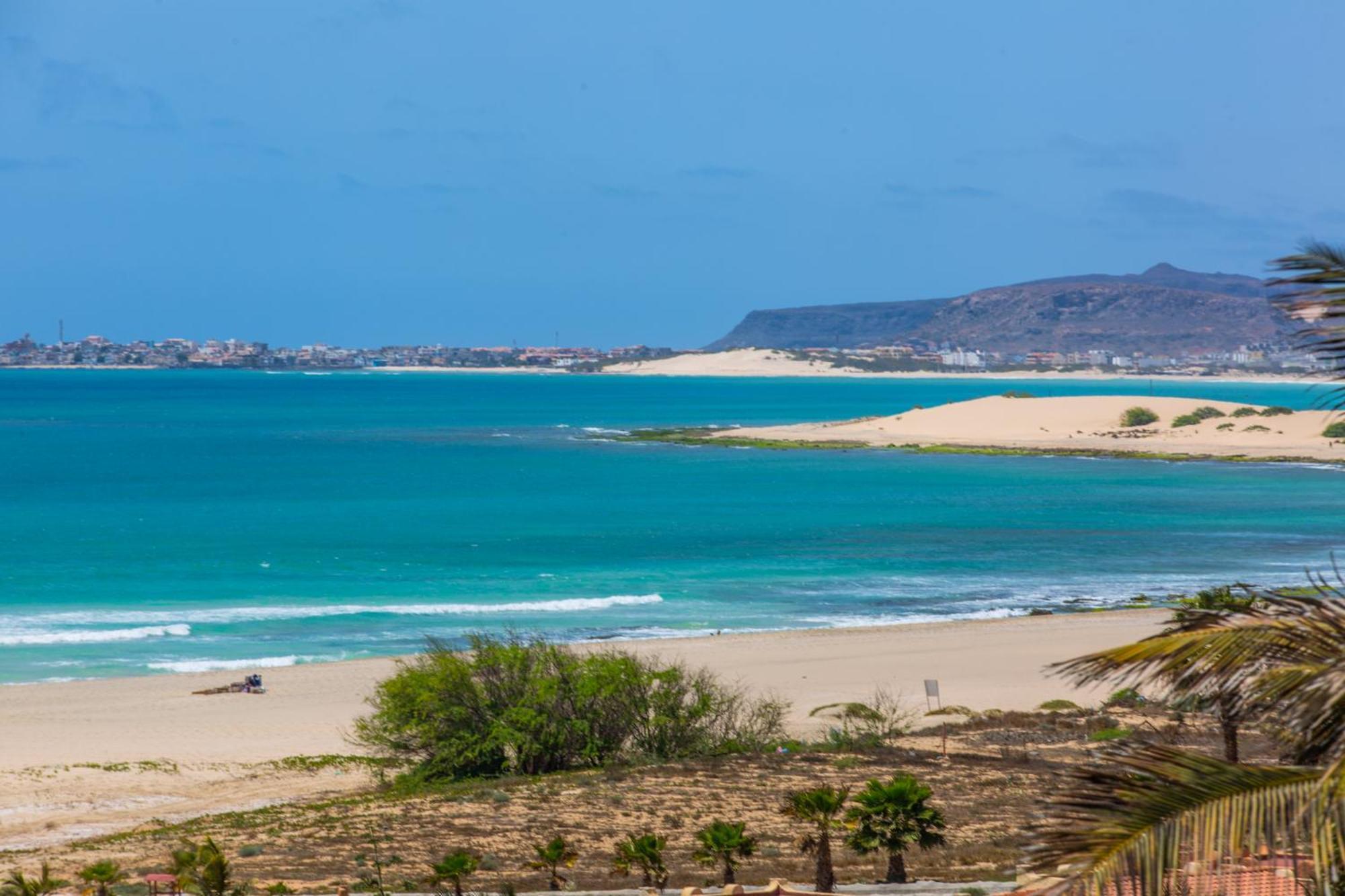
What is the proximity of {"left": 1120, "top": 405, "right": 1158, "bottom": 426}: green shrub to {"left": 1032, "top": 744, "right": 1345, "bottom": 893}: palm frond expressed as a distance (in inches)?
4057

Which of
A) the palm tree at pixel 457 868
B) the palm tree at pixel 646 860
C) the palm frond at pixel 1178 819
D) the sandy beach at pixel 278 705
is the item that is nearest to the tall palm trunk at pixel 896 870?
the palm tree at pixel 646 860

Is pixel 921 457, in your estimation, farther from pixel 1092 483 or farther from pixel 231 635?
pixel 231 635

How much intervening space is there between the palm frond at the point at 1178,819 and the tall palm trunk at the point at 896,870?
322 inches

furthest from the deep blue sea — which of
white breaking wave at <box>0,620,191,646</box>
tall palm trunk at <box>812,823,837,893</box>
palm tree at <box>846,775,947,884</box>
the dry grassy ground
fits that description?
tall palm trunk at <box>812,823,837,893</box>

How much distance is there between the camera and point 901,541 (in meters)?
52.5

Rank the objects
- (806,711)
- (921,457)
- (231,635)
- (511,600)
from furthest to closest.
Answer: (921,457), (511,600), (231,635), (806,711)

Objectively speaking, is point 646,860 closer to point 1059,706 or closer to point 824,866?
point 824,866

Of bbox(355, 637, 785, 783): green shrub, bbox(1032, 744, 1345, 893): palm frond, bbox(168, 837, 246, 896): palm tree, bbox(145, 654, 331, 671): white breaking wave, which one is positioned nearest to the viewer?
bbox(1032, 744, 1345, 893): palm frond

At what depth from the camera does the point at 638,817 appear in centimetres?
1723

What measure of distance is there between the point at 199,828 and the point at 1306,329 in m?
15.4

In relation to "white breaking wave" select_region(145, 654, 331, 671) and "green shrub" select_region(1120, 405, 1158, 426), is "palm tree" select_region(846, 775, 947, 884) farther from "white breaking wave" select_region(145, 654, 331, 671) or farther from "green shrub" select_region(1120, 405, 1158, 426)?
"green shrub" select_region(1120, 405, 1158, 426)

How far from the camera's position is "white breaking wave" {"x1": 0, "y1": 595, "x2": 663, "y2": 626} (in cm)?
3784

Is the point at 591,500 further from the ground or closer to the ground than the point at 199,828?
further from the ground

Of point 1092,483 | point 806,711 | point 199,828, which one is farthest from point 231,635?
point 1092,483
